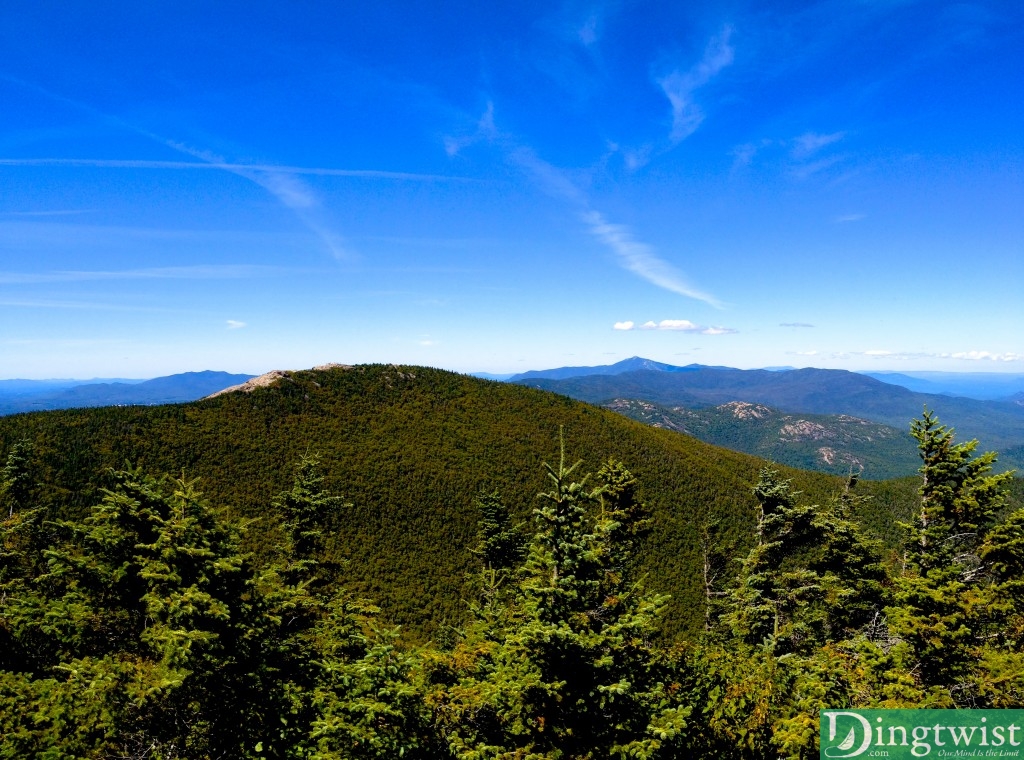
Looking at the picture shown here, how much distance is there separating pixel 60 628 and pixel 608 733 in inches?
457

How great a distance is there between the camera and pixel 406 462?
8300 centimetres

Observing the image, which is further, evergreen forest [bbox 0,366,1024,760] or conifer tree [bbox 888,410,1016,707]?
conifer tree [bbox 888,410,1016,707]

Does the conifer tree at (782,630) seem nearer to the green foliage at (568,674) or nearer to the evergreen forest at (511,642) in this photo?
the evergreen forest at (511,642)

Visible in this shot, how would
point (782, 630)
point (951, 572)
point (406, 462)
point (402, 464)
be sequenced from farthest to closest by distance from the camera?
1. point (406, 462)
2. point (402, 464)
3. point (782, 630)
4. point (951, 572)

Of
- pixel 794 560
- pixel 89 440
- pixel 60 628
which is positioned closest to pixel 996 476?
pixel 60 628

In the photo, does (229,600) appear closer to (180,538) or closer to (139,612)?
(180,538)

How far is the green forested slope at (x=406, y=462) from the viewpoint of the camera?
59500 millimetres

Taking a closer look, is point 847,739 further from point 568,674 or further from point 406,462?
point 406,462

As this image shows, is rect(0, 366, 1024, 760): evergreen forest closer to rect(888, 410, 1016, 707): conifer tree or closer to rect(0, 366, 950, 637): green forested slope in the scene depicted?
rect(888, 410, 1016, 707): conifer tree

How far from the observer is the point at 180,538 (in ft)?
30.5

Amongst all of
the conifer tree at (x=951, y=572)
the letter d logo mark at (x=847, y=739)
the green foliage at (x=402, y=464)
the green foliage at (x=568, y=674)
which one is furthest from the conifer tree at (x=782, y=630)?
the green foliage at (x=402, y=464)

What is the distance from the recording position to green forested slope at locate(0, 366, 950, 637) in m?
59.5

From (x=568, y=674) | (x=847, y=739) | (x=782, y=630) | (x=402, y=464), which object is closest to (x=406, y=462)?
(x=402, y=464)

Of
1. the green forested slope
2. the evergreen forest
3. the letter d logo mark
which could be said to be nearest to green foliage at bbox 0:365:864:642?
the green forested slope
